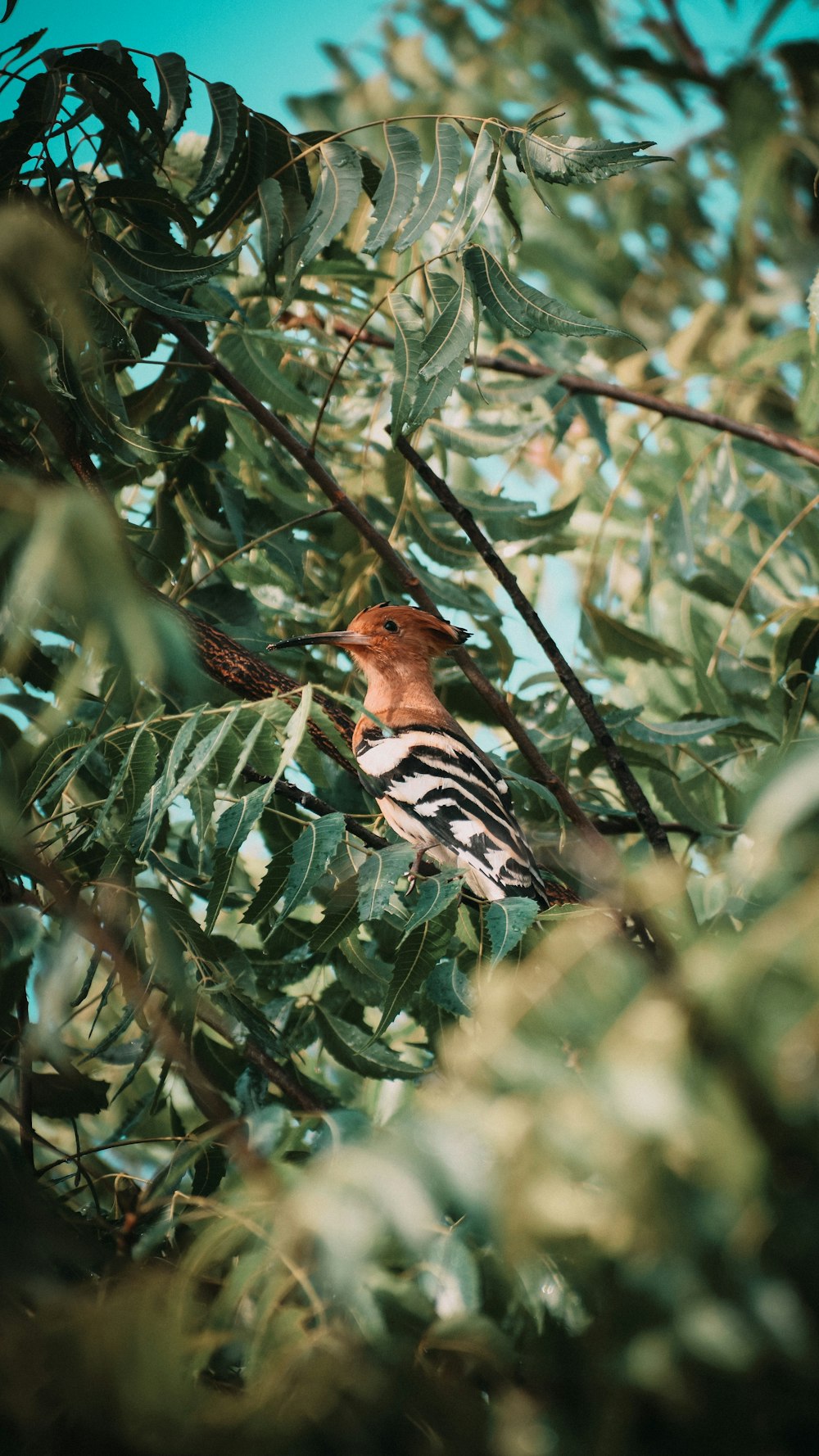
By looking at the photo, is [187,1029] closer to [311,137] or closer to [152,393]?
[152,393]

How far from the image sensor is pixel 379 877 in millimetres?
1849

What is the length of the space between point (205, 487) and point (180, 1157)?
1847 mm

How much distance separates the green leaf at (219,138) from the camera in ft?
7.75

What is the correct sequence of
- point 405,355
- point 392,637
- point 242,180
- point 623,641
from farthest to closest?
point 392,637 < point 623,641 < point 242,180 < point 405,355

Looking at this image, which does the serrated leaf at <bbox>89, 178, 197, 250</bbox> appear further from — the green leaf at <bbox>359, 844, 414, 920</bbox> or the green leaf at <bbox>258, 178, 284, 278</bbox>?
the green leaf at <bbox>359, 844, 414, 920</bbox>

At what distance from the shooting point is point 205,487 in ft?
9.67

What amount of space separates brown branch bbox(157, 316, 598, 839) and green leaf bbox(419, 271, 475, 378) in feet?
1.40

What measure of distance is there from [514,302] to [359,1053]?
154 centimetres

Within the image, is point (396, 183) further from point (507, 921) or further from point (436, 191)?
point (507, 921)

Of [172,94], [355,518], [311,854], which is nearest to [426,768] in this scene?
[355,518]

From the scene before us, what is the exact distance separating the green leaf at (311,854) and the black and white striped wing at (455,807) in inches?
33.8

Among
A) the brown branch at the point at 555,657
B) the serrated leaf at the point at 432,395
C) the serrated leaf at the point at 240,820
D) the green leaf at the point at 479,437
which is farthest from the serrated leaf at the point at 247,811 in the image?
the green leaf at the point at 479,437

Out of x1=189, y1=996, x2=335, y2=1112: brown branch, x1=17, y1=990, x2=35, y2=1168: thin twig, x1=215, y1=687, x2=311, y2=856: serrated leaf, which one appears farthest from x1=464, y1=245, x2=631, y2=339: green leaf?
x1=17, y1=990, x2=35, y2=1168: thin twig

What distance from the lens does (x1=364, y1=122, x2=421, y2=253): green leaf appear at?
2.26 m
